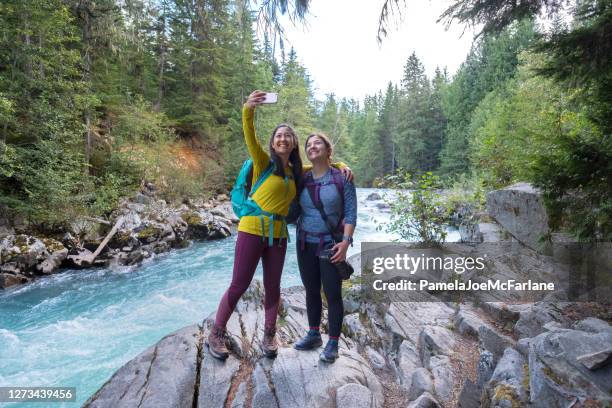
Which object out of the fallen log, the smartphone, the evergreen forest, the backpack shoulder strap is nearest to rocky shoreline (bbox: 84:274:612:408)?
the evergreen forest

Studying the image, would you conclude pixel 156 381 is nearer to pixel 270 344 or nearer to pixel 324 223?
pixel 270 344

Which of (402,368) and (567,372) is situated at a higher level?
(567,372)

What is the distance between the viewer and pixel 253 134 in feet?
9.27

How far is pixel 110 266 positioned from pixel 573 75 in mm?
11050

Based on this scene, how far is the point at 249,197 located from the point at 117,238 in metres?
9.74

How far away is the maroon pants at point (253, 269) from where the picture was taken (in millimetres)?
2770

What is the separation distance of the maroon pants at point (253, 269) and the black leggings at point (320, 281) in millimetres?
215

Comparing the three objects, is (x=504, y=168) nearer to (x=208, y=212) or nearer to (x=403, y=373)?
(x=403, y=373)

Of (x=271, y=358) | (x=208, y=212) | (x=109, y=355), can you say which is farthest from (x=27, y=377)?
(x=208, y=212)

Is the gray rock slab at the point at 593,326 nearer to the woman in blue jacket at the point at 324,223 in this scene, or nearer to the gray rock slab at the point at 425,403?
the gray rock slab at the point at 425,403

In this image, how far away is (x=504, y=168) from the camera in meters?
10.1

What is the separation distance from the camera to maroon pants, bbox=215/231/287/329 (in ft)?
9.09

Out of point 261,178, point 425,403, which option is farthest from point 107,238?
point 425,403

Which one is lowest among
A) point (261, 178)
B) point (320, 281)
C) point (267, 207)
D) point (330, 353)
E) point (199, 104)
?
point (330, 353)
